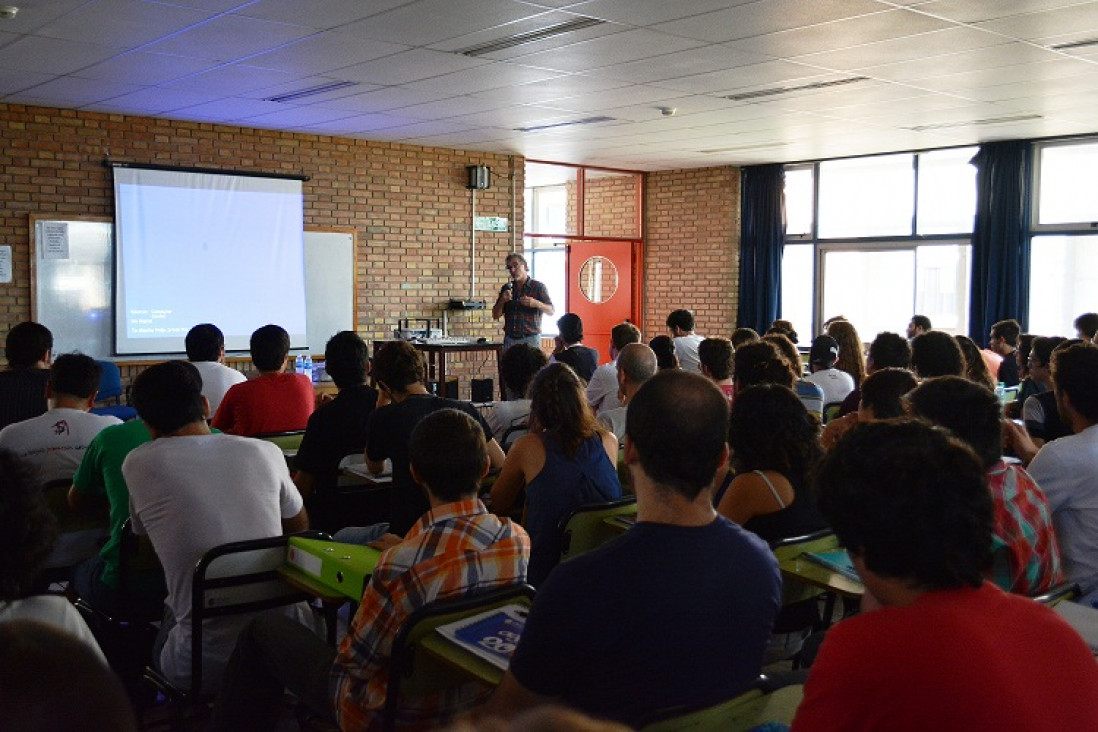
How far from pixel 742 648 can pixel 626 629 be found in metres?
0.29

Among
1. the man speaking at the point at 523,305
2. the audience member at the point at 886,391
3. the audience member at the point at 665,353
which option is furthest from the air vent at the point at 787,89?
the audience member at the point at 886,391

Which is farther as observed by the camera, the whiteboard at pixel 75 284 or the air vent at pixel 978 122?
the air vent at pixel 978 122

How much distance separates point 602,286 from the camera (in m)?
13.6

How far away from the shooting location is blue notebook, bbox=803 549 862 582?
2.79m

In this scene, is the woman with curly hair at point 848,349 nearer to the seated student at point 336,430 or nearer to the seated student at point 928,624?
the seated student at point 336,430

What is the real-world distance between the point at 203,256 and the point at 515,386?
5.69m

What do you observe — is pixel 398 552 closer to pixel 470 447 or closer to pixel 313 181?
pixel 470 447

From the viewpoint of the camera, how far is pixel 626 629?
179 cm

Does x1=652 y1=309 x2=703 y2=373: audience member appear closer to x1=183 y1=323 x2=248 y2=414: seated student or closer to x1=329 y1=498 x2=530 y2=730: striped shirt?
x1=183 y1=323 x2=248 y2=414: seated student

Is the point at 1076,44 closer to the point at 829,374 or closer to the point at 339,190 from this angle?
the point at 829,374

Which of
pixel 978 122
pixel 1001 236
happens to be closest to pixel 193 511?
pixel 978 122

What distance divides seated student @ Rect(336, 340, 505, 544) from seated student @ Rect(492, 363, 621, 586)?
229mm

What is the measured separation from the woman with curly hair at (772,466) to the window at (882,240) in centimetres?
861

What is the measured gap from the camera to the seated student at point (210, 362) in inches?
230
